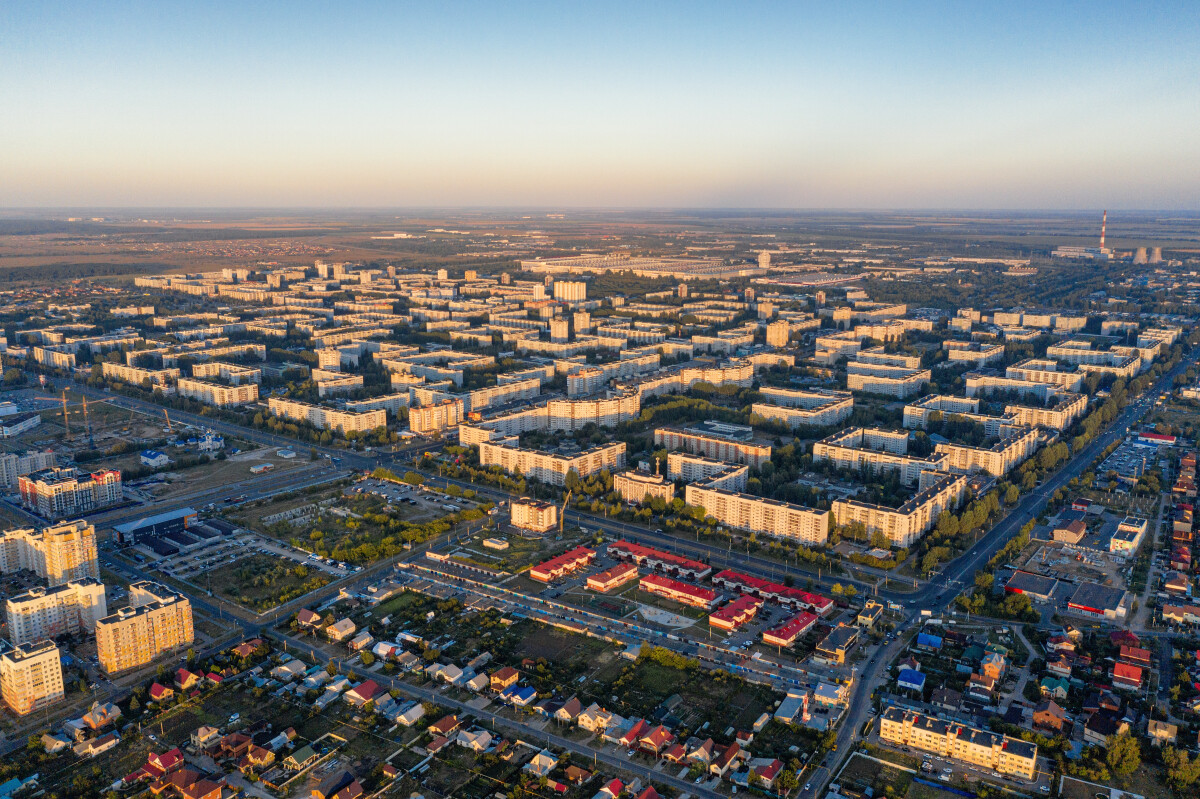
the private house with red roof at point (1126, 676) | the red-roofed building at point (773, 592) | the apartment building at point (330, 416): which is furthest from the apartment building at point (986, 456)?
the apartment building at point (330, 416)

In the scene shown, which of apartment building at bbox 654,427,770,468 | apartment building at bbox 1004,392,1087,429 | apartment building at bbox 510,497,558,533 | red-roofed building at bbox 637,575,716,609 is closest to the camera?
red-roofed building at bbox 637,575,716,609

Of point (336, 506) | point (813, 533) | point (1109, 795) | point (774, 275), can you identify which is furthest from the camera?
point (774, 275)

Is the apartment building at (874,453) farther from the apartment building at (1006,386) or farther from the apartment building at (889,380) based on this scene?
the apartment building at (1006,386)

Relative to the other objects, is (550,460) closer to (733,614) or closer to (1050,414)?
(733,614)

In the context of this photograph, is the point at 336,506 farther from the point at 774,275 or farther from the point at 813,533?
the point at 774,275

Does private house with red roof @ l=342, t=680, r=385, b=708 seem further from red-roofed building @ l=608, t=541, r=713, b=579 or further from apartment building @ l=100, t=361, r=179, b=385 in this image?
apartment building @ l=100, t=361, r=179, b=385

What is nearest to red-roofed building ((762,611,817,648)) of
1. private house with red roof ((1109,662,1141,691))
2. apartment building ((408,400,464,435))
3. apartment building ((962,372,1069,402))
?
private house with red roof ((1109,662,1141,691))

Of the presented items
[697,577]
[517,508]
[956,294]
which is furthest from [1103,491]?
[956,294]
